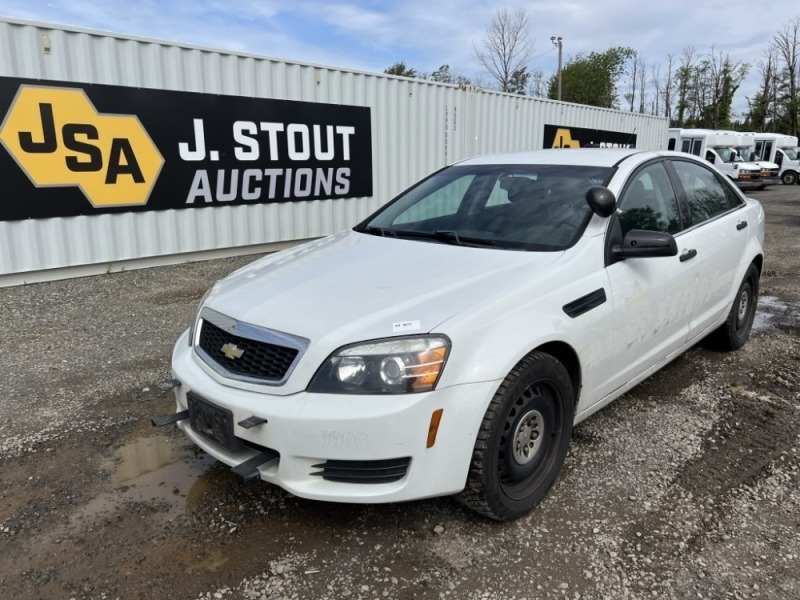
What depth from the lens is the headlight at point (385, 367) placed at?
2213 millimetres

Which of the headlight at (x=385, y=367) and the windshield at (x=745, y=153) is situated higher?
the windshield at (x=745, y=153)

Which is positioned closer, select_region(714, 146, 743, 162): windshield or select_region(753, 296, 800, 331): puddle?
select_region(753, 296, 800, 331): puddle

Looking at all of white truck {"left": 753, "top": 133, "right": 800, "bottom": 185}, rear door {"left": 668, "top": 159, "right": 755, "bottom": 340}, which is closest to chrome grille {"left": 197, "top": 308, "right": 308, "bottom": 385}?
rear door {"left": 668, "top": 159, "right": 755, "bottom": 340}

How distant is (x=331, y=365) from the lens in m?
2.25

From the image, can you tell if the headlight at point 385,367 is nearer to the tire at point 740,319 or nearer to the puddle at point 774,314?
the tire at point 740,319

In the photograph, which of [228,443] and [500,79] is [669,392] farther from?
[500,79]

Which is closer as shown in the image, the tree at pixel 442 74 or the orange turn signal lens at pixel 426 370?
the orange turn signal lens at pixel 426 370

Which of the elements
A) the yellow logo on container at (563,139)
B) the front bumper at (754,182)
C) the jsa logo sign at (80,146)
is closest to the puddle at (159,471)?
the jsa logo sign at (80,146)

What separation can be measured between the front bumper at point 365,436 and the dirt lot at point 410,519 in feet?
1.20

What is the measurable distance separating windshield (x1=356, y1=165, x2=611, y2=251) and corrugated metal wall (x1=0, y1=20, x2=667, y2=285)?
520 centimetres

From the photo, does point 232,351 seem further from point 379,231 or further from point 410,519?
point 379,231

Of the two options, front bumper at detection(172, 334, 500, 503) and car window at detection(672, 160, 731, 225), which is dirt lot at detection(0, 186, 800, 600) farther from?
car window at detection(672, 160, 731, 225)

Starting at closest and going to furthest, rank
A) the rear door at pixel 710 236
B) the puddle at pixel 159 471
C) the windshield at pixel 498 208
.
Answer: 1. the puddle at pixel 159 471
2. the windshield at pixel 498 208
3. the rear door at pixel 710 236

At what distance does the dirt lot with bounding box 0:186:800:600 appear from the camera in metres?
2.29
